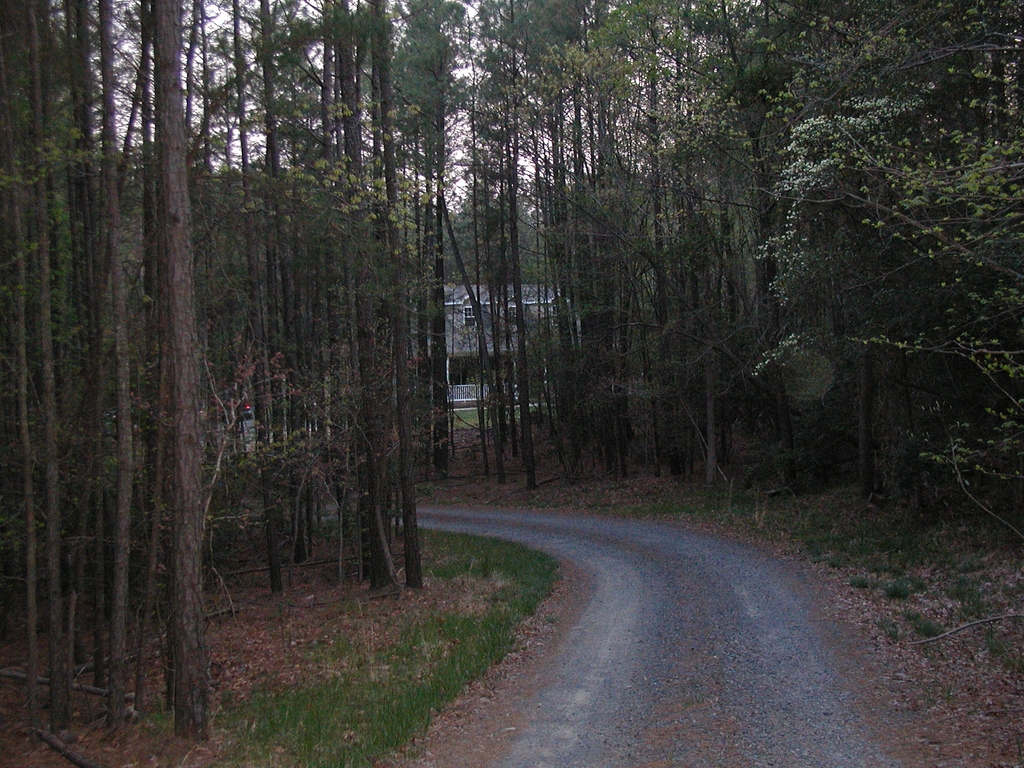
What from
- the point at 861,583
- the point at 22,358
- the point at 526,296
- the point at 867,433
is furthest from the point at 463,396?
the point at 22,358

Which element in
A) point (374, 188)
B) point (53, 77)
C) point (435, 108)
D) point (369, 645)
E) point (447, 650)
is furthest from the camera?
point (435, 108)

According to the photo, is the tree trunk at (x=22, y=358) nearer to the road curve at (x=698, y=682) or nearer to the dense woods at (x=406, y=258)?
the dense woods at (x=406, y=258)

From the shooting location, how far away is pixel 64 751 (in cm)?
724

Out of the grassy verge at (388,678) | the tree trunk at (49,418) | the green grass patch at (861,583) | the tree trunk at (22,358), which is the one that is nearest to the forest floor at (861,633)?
the green grass patch at (861,583)

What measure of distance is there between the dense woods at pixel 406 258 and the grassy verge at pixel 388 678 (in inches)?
40.2

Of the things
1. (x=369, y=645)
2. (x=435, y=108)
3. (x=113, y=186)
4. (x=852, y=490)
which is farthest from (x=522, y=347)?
(x=113, y=186)

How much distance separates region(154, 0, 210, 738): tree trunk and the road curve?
3.07 meters

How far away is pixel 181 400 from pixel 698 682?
18.0ft

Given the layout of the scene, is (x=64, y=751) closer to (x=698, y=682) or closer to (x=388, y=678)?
(x=388, y=678)

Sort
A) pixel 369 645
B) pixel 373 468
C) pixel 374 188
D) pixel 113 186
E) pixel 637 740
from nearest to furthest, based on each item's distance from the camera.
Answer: pixel 637 740
pixel 113 186
pixel 369 645
pixel 374 188
pixel 373 468

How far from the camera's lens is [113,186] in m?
8.06

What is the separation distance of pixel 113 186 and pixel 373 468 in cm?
641

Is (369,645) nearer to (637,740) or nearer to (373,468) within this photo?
(373,468)

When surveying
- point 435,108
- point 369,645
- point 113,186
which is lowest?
point 369,645
